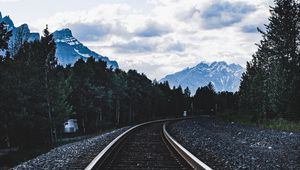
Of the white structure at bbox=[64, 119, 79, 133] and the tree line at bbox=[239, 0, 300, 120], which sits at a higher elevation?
the tree line at bbox=[239, 0, 300, 120]

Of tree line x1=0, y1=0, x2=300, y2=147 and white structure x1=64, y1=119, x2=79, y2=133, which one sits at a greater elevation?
tree line x1=0, y1=0, x2=300, y2=147

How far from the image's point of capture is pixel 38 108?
152 ft

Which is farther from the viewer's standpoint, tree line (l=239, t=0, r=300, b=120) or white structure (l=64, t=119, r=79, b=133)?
white structure (l=64, t=119, r=79, b=133)

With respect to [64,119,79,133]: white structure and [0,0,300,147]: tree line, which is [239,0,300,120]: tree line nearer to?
[0,0,300,147]: tree line

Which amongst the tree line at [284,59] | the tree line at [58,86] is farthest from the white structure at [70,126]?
the tree line at [284,59]

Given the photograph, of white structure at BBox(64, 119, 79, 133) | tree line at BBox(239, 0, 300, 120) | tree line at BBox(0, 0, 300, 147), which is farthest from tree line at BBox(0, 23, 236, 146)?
tree line at BBox(239, 0, 300, 120)

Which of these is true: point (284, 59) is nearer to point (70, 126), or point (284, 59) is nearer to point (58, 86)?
point (58, 86)

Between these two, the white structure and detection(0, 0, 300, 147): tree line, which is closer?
detection(0, 0, 300, 147): tree line

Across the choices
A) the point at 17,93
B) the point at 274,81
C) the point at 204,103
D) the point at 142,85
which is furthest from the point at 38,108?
the point at 204,103

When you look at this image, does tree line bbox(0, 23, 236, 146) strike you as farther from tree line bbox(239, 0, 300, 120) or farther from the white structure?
tree line bbox(239, 0, 300, 120)

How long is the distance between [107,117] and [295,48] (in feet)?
169

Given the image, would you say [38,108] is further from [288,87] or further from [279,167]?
[279,167]

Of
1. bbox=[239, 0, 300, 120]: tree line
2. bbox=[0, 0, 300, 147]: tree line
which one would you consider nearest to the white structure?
bbox=[0, 0, 300, 147]: tree line

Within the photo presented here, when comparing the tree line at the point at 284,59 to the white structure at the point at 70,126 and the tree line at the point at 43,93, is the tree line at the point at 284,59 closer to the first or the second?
the tree line at the point at 43,93
